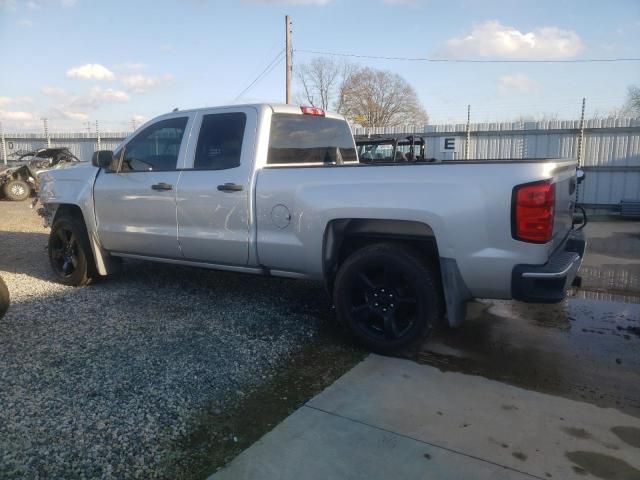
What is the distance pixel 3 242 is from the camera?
30.9ft

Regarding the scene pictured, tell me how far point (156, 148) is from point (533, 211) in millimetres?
3734

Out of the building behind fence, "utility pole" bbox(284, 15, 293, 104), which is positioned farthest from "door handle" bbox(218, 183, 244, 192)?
"utility pole" bbox(284, 15, 293, 104)

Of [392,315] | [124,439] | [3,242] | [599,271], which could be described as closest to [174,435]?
[124,439]

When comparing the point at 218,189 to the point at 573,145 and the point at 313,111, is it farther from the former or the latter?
the point at 573,145

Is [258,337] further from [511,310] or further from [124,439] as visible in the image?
[511,310]

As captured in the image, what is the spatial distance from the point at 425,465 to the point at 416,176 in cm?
192

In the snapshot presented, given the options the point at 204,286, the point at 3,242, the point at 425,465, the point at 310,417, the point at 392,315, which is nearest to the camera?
the point at 425,465

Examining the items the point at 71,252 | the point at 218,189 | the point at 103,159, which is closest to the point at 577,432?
the point at 218,189

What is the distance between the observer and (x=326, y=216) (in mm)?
4098

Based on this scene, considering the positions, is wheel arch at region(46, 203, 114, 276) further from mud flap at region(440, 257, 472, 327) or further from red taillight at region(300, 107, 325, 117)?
mud flap at region(440, 257, 472, 327)

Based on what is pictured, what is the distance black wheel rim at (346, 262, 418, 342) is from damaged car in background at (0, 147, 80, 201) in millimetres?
14656

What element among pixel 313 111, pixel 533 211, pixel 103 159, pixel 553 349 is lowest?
pixel 553 349

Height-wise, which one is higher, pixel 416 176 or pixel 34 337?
pixel 416 176

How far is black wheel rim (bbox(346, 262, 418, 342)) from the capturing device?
13.0 feet
